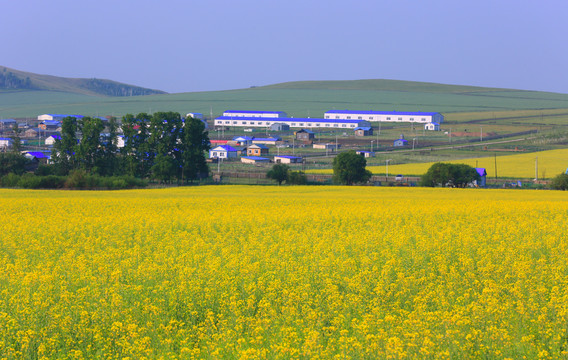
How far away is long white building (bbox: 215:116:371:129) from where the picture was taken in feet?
473

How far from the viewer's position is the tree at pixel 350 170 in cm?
6225

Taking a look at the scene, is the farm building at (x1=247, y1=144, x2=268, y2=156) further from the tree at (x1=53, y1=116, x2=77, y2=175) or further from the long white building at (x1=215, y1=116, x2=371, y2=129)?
the tree at (x1=53, y1=116, x2=77, y2=175)

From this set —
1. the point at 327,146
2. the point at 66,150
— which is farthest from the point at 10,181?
the point at 327,146

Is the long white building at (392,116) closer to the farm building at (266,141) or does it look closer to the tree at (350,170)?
the farm building at (266,141)

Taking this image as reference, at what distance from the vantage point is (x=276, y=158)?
9225cm

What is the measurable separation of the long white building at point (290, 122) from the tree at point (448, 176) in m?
77.7

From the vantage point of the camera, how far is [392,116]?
155375 millimetres

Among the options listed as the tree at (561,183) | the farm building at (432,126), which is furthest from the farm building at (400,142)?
the tree at (561,183)

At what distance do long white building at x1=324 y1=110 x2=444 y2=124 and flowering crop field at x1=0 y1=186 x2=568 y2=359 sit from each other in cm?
13237

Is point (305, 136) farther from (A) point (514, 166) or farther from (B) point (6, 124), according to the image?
(B) point (6, 124)

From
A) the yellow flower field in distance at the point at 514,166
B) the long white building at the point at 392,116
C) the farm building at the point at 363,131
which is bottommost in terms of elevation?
the yellow flower field in distance at the point at 514,166

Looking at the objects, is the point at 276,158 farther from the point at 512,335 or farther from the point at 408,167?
the point at 512,335

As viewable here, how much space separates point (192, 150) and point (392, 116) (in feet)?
329

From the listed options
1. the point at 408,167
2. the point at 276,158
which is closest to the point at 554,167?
the point at 408,167
